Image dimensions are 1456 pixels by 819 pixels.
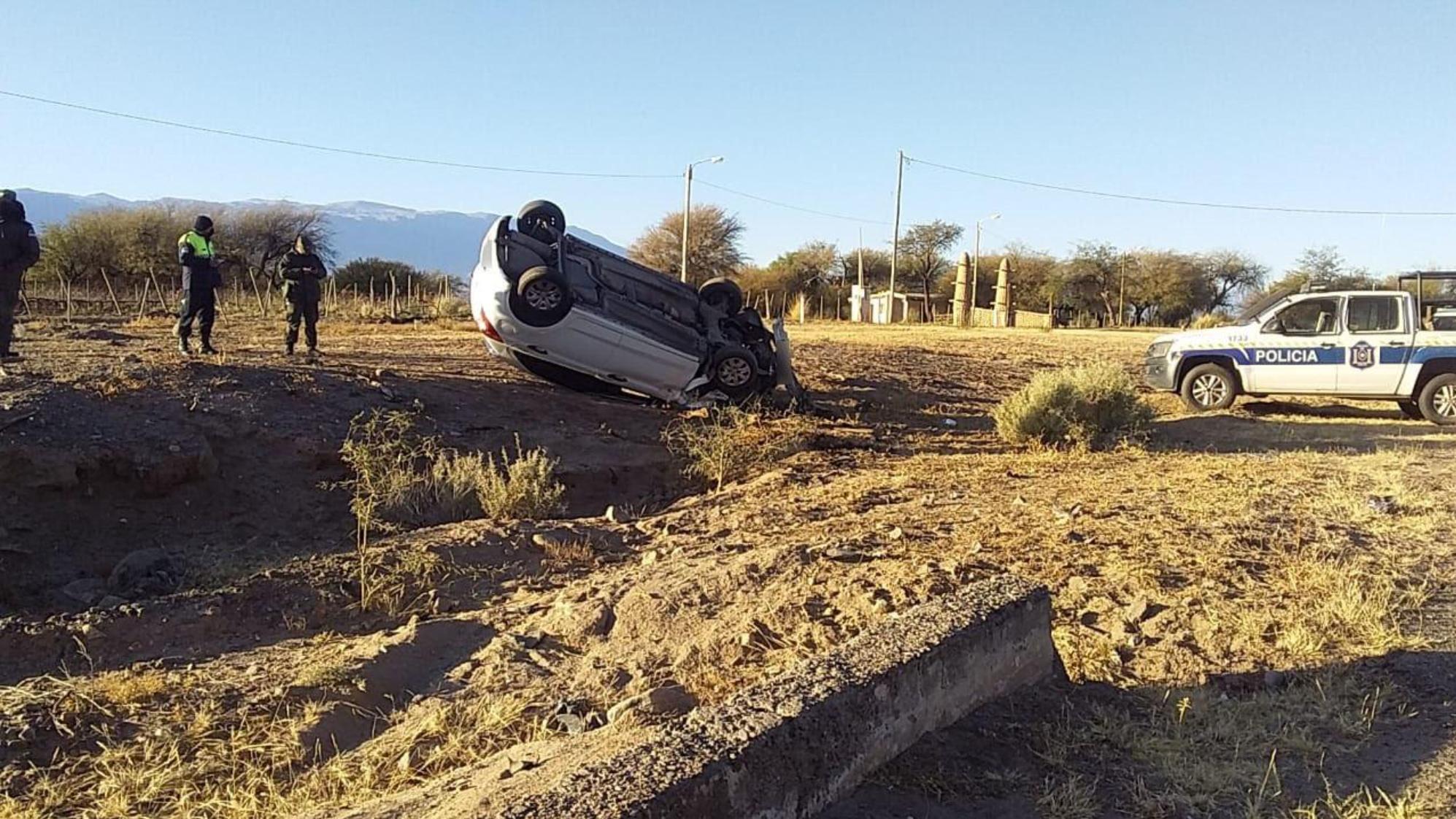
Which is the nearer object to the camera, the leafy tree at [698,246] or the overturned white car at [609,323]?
the overturned white car at [609,323]

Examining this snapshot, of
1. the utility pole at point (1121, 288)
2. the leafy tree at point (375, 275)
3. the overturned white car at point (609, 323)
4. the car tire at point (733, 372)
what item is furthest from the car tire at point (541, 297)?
the utility pole at point (1121, 288)

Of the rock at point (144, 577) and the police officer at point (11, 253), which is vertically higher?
the police officer at point (11, 253)

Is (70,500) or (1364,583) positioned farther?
(70,500)

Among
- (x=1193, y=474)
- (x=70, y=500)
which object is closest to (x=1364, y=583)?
(x=1193, y=474)

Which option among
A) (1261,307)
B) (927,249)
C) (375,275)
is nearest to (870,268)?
(927,249)

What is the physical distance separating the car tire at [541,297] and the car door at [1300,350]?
9.58m

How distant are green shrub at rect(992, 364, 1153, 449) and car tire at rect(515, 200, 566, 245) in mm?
5395

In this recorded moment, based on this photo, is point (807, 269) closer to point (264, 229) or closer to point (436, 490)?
point (264, 229)

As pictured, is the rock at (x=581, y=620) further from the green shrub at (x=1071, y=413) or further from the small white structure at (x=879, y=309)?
the small white structure at (x=879, y=309)

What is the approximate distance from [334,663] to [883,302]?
43.3m

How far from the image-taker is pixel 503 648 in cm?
488

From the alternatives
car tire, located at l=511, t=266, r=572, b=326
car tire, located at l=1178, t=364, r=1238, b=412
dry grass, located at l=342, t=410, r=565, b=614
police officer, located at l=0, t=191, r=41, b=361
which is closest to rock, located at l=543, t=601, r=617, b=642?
dry grass, located at l=342, t=410, r=565, b=614

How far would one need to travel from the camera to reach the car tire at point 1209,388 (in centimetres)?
1445

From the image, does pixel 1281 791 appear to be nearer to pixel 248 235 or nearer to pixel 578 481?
pixel 578 481
